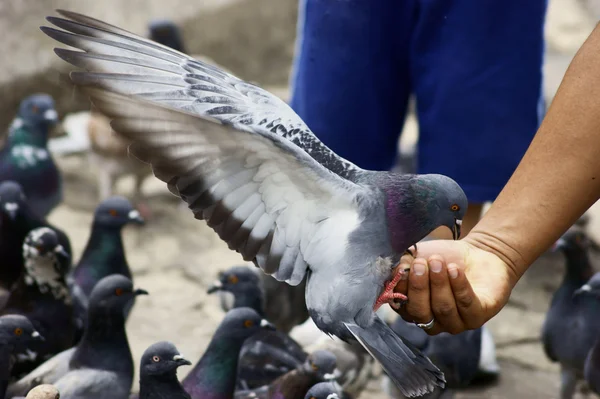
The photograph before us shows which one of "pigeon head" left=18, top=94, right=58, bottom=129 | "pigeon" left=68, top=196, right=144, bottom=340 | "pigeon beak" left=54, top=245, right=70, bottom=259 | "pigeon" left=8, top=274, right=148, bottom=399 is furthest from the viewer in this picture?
"pigeon head" left=18, top=94, right=58, bottom=129

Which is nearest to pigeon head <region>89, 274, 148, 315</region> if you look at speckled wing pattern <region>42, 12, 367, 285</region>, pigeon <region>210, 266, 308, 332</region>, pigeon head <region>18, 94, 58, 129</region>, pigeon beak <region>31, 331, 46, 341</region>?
pigeon beak <region>31, 331, 46, 341</region>

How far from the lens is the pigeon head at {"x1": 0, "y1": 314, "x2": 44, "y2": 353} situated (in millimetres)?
3451

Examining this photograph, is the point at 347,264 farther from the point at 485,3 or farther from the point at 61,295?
the point at 61,295

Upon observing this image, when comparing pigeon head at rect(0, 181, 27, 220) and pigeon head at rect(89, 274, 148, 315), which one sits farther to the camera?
pigeon head at rect(0, 181, 27, 220)

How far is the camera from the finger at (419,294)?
2477mm

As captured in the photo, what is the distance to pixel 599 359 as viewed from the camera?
3643mm

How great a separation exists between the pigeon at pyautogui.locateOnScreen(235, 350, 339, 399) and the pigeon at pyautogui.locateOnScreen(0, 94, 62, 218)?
220cm

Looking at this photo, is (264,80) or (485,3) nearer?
(485,3)

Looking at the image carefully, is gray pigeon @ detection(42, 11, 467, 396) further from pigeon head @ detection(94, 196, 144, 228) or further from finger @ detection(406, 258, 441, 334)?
pigeon head @ detection(94, 196, 144, 228)

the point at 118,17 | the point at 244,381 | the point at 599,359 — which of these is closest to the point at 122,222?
the point at 244,381

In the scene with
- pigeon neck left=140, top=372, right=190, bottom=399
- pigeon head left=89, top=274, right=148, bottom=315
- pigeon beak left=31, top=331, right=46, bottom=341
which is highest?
pigeon head left=89, top=274, right=148, bottom=315

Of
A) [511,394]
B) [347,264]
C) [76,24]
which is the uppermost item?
[76,24]

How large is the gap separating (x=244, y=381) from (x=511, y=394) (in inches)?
48.1

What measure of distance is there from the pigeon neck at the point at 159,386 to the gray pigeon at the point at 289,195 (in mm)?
1065
